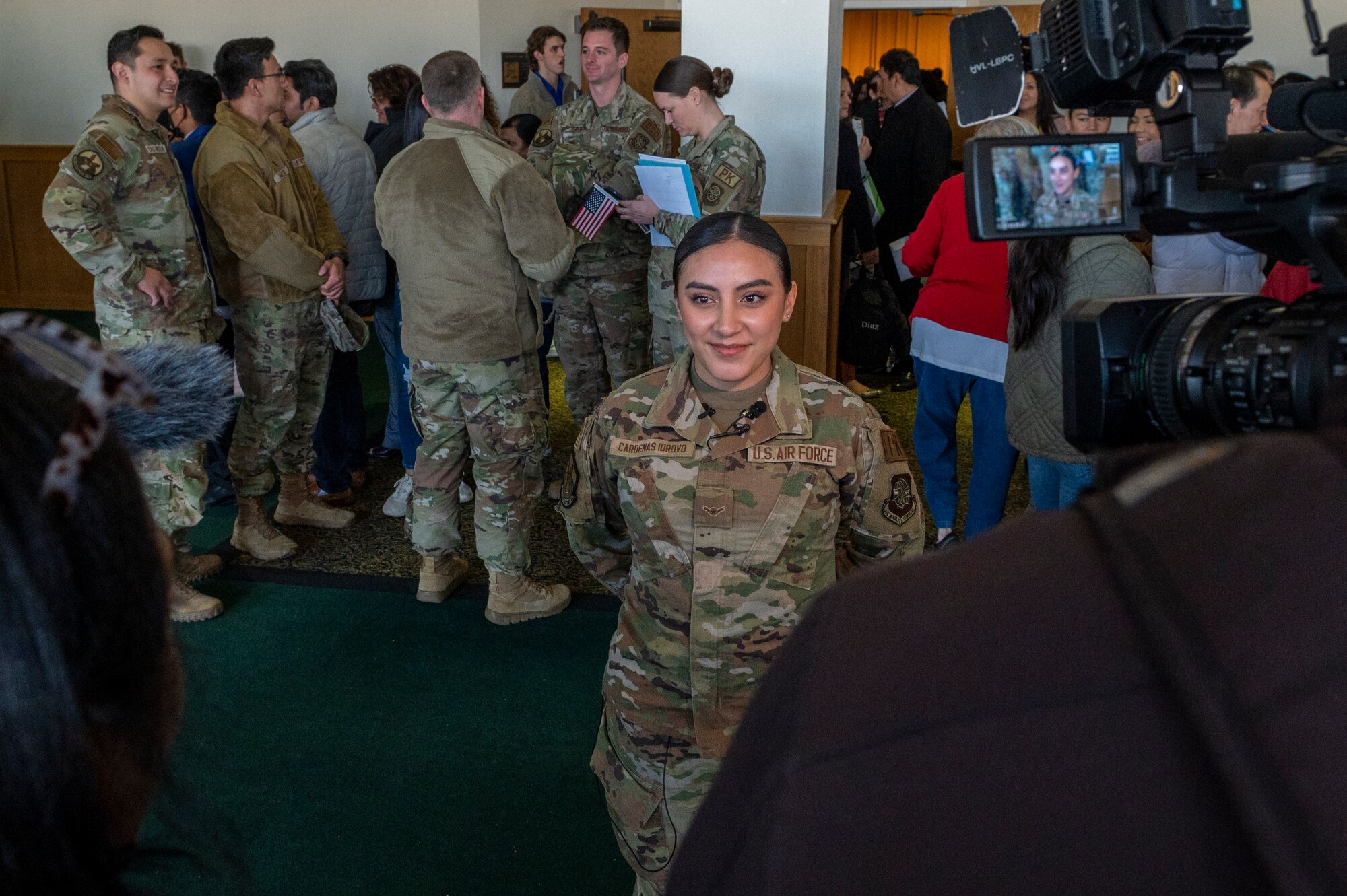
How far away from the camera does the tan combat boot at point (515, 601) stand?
318 cm

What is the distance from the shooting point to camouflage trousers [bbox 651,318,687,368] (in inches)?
149

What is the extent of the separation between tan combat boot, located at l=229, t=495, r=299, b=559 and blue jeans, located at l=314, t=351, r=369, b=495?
41 centimetres

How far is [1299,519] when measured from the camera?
15.6 inches

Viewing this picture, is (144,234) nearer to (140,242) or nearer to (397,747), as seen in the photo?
(140,242)

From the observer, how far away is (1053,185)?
844 mm

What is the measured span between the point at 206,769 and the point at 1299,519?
245 cm

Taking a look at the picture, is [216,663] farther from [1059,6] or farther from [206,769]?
[1059,6]

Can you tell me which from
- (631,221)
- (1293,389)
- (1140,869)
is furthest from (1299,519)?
(631,221)

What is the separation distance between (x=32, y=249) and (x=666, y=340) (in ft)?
18.7

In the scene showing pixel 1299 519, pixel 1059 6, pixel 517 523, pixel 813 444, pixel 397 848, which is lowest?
pixel 397 848

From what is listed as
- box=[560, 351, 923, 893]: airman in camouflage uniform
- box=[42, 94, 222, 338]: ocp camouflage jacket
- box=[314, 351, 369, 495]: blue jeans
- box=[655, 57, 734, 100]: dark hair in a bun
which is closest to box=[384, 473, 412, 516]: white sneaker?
box=[314, 351, 369, 495]: blue jeans

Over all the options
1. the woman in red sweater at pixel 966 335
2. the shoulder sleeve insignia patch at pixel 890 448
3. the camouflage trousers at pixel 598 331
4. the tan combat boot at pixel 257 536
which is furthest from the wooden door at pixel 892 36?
the shoulder sleeve insignia patch at pixel 890 448

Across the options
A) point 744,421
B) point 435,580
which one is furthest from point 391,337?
point 744,421

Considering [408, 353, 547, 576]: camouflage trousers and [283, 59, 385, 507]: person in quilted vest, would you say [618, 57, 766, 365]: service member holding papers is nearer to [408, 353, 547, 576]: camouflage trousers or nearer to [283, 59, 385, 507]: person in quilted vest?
[408, 353, 547, 576]: camouflage trousers
